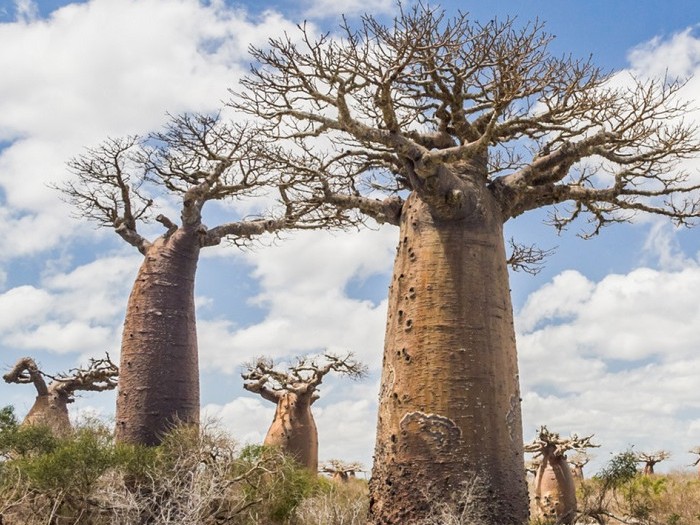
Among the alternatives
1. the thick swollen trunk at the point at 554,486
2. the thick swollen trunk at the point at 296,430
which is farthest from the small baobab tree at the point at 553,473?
the thick swollen trunk at the point at 296,430

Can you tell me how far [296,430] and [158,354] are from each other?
330 cm

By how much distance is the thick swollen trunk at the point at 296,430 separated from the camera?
31.4 ft

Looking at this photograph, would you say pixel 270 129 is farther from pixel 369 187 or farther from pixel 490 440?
pixel 490 440

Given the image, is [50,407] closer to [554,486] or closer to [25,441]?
[25,441]

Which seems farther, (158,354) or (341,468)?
(341,468)

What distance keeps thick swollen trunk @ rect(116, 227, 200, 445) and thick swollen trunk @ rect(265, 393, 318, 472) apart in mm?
2775

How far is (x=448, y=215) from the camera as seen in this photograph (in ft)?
16.4

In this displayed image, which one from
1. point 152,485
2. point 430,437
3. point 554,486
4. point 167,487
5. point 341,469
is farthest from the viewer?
point 341,469

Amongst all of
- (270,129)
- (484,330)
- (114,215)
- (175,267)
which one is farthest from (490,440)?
(114,215)

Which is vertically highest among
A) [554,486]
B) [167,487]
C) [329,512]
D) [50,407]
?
[50,407]

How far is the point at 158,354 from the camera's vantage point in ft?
22.6

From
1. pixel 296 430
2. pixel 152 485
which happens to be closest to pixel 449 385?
pixel 152 485

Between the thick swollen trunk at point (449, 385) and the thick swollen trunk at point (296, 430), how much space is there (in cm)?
491

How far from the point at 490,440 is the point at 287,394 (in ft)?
19.5
